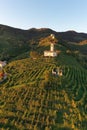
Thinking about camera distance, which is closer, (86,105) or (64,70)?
(86,105)

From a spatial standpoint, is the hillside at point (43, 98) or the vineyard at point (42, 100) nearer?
the vineyard at point (42, 100)

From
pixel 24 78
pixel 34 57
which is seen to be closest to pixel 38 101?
pixel 24 78

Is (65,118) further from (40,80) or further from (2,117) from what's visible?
(40,80)

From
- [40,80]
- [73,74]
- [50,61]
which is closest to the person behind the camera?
[40,80]

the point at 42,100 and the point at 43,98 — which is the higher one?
the point at 43,98

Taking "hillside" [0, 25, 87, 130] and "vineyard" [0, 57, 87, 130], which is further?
"hillside" [0, 25, 87, 130]

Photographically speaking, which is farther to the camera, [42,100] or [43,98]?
[43,98]

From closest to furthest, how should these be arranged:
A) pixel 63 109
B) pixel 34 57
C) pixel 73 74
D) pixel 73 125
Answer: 1. pixel 73 125
2. pixel 63 109
3. pixel 73 74
4. pixel 34 57
